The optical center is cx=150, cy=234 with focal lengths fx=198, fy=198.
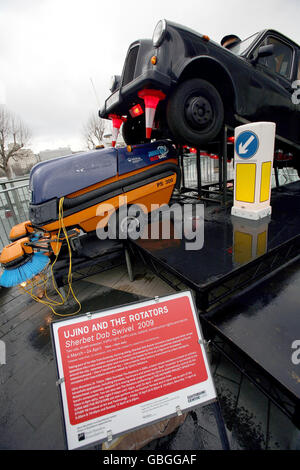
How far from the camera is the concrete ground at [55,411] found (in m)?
1.09

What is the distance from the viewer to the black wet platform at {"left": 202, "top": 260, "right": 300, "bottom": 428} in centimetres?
104

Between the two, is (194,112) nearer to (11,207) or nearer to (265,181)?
(265,181)

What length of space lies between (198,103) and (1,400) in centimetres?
334

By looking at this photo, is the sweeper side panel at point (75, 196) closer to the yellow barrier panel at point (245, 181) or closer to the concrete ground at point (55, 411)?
the concrete ground at point (55, 411)

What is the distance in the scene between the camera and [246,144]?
237 centimetres

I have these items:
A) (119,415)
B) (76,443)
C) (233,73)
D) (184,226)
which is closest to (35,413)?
(76,443)

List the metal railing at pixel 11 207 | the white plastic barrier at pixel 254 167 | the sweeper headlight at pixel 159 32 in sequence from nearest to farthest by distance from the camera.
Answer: the sweeper headlight at pixel 159 32 < the white plastic barrier at pixel 254 167 < the metal railing at pixel 11 207

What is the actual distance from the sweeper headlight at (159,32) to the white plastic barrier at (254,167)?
1280 millimetres

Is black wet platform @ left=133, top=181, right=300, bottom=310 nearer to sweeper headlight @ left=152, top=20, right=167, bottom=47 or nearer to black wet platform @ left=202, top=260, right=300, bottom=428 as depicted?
black wet platform @ left=202, top=260, right=300, bottom=428

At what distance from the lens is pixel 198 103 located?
2330mm

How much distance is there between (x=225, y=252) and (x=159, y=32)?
2341mm

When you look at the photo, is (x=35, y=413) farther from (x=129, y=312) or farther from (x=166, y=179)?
(x=166, y=179)

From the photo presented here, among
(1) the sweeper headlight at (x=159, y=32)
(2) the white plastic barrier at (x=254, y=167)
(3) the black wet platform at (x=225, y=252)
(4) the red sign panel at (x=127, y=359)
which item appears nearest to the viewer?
(4) the red sign panel at (x=127, y=359)

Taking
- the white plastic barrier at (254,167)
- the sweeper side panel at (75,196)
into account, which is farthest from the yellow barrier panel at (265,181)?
the sweeper side panel at (75,196)
